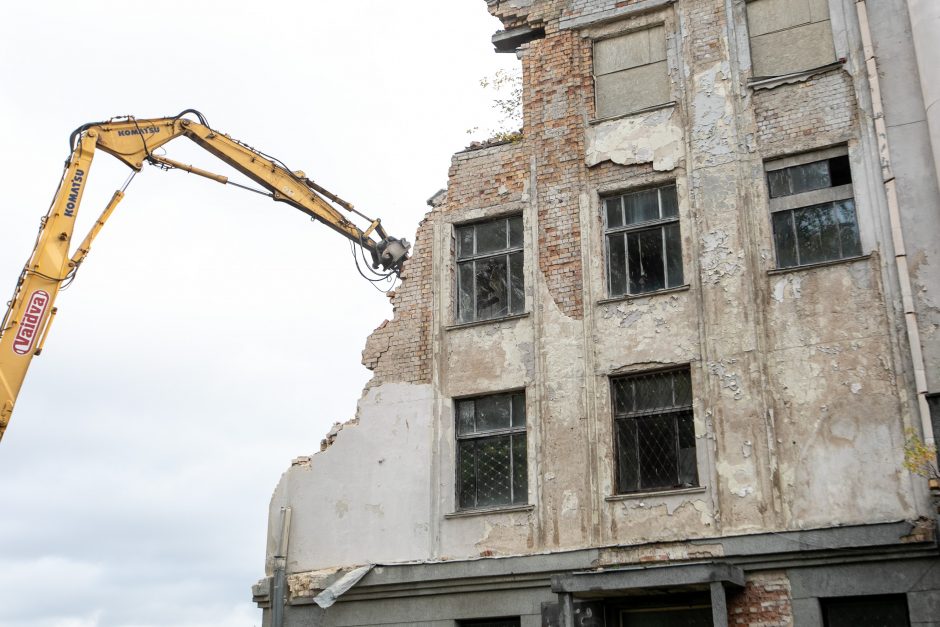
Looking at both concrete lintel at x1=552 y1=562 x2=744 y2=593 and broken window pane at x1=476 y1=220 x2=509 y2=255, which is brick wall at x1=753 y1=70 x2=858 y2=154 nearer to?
broken window pane at x1=476 y1=220 x2=509 y2=255

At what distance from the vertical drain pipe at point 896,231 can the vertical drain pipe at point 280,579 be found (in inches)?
330

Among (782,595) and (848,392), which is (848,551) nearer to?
(782,595)

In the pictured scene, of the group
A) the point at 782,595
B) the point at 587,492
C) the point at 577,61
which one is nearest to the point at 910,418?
the point at 782,595

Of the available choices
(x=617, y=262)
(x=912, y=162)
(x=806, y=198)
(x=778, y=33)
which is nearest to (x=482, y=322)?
(x=617, y=262)

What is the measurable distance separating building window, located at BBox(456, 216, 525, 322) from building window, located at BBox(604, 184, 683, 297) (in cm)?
138

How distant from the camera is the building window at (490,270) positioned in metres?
14.9

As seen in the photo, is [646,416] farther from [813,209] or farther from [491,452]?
[813,209]

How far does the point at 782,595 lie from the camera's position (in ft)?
38.5

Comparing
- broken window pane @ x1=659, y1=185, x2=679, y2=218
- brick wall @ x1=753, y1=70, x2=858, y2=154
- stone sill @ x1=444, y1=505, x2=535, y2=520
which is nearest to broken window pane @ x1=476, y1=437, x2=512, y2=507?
stone sill @ x1=444, y1=505, x2=535, y2=520

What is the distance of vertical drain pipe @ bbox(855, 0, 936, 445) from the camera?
11.6 metres

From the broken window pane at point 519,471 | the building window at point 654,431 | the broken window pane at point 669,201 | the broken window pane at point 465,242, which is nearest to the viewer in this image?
the building window at point 654,431

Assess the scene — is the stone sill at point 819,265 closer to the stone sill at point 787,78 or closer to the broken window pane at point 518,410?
the stone sill at point 787,78

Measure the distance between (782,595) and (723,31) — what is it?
7.50 metres

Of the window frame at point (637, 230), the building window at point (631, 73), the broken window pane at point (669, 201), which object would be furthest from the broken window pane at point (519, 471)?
the building window at point (631, 73)
